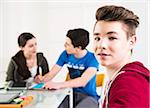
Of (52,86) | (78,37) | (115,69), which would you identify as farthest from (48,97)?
(115,69)

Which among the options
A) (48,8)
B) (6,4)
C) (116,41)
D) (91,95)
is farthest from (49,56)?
(116,41)

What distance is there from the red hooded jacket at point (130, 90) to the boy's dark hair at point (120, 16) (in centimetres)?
16

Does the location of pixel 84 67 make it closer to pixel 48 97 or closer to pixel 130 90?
pixel 48 97

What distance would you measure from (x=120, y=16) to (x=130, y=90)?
253 mm

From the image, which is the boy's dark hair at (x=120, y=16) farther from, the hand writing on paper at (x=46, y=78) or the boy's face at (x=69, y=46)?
the hand writing on paper at (x=46, y=78)

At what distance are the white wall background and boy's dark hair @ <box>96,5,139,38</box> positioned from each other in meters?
1.82

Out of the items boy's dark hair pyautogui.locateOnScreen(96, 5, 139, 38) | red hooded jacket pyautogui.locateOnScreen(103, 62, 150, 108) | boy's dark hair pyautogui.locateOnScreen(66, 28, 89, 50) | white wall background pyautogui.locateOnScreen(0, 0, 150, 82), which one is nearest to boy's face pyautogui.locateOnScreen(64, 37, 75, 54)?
boy's dark hair pyautogui.locateOnScreen(66, 28, 89, 50)

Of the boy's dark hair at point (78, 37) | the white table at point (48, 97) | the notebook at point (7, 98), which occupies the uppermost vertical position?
the boy's dark hair at point (78, 37)

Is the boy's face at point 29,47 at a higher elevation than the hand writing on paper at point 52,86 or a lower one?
higher

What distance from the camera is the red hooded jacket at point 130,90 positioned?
643 millimetres

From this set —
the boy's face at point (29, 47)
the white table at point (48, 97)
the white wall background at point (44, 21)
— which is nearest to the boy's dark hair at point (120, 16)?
the white table at point (48, 97)

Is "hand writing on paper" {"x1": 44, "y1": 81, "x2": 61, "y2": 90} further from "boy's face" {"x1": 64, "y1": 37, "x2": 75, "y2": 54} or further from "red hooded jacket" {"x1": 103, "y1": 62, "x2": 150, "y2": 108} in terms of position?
"red hooded jacket" {"x1": 103, "y1": 62, "x2": 150, "y2": 108}

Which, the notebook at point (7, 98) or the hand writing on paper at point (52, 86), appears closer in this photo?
the notebook at point (7, 98)

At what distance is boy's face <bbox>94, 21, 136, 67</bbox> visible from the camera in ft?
2.52
